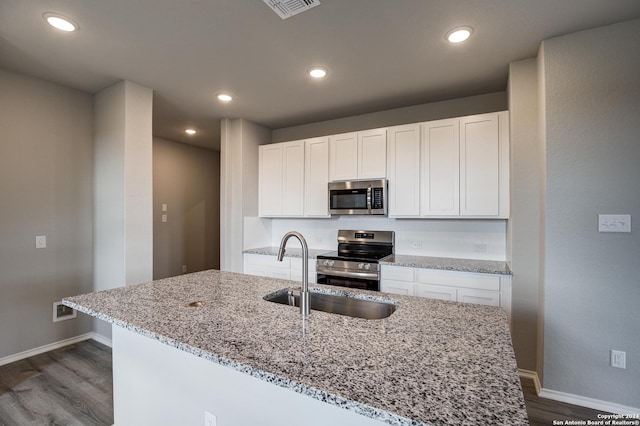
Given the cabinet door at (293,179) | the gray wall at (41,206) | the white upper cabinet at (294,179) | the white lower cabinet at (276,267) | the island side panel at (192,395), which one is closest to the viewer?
the island side panel at (192,395)

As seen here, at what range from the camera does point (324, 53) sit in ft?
7.96

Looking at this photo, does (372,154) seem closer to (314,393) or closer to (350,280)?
(350,280)

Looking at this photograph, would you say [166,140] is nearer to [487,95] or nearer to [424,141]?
[424,141]

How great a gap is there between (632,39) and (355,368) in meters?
2.76

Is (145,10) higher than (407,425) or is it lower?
higher

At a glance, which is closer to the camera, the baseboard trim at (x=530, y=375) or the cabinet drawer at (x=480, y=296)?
the baseboard trim at (x=530, y=375)

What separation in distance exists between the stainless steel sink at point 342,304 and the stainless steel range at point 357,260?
141cm

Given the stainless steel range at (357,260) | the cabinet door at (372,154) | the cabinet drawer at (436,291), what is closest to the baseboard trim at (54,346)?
the stainless steel range at (357,260)

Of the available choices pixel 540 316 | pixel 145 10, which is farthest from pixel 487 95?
pixel 145 10

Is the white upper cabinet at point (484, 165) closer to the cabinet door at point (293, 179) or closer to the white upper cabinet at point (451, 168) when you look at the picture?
the white upper cabinet at point (451, 168)

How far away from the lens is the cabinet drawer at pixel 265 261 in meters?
3.69

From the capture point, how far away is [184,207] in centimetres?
550

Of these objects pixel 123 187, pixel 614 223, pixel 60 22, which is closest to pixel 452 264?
pixel 614 223

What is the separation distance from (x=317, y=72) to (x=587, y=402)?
321 cm
